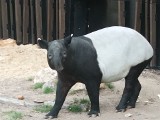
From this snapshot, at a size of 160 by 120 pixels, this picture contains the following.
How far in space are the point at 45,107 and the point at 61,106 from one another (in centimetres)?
37

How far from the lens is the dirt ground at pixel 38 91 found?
6.86m

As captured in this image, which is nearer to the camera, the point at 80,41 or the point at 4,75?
the point at 80,41

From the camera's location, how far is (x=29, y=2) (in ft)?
37.0

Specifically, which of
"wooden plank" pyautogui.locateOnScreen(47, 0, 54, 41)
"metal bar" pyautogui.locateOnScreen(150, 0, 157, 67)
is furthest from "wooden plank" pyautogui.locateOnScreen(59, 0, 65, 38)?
"metal bar" pyautogui.locateOnScreen(150, 0, 157, 67)

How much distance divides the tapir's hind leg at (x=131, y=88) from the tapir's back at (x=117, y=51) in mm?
84

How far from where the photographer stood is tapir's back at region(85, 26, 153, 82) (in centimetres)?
674

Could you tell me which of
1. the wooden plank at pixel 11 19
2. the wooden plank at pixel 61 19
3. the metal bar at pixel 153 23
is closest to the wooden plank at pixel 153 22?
the metal bar at pixel 153 23

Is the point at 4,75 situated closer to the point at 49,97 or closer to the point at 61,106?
the point at 49,97

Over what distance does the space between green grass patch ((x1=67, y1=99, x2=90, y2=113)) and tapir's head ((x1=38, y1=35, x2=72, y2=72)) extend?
3.24ft

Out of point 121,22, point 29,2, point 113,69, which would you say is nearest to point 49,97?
point 113,69

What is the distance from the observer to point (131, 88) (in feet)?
23.2

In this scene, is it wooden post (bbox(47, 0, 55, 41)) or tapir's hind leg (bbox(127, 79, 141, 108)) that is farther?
wooden post (bbox(47, 0, 55, 41))

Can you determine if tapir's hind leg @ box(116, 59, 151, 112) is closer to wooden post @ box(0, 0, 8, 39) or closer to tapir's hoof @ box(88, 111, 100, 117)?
tapir's hoof @ box(88, 111, 100, 117)

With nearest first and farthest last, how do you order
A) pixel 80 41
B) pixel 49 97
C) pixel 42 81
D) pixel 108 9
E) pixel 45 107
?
pixel 80 41 → pixel 45 107 → pixel 49 97 → pixel 42 81 → pixel 108 9
